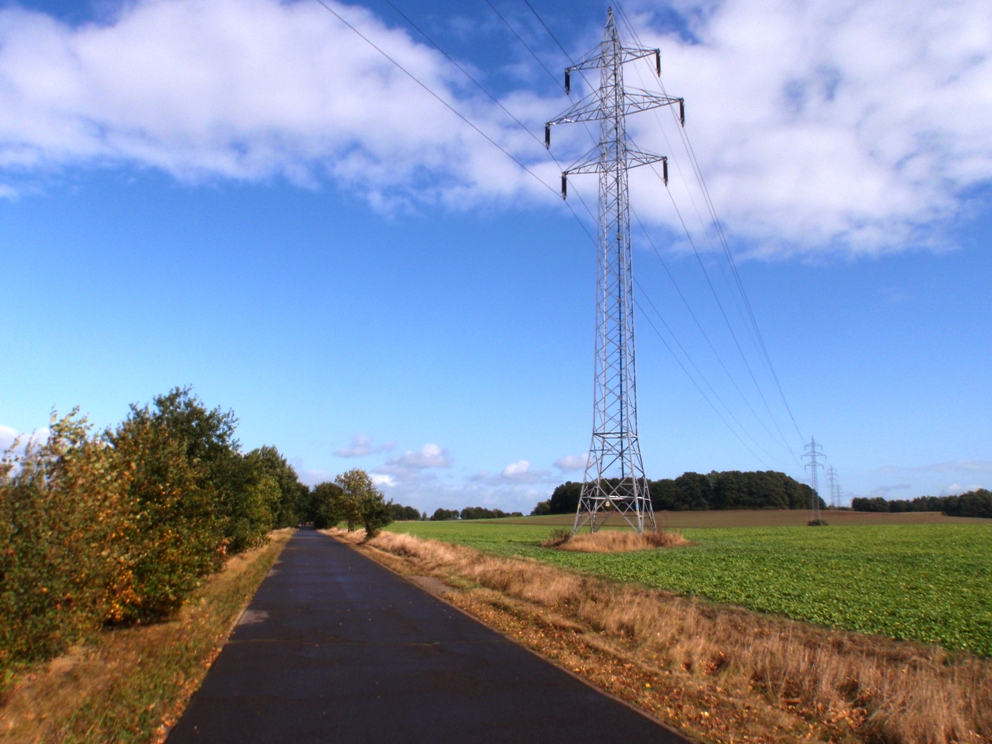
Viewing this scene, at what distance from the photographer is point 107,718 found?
728cm

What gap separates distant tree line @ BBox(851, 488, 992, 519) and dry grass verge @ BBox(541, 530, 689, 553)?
89.0 m

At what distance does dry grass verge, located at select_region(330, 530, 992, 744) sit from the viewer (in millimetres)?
7508

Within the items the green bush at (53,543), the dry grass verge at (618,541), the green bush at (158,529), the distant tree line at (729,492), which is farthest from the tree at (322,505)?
the green bush at (53,543)

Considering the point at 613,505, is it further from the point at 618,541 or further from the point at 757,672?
the point at 757,672

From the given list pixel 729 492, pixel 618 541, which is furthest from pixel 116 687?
pixel 729 492

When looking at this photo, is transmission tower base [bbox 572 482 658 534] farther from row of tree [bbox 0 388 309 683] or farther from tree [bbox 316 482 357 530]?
Result: tree [bbox 316 482 357 530]

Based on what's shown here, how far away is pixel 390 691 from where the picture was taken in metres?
8.63

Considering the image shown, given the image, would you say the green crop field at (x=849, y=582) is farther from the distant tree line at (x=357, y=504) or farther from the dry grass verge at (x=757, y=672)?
the distant tree line at (x=357, y=504)

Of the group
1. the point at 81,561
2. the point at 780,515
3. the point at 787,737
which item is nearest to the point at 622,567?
the point at 787,737

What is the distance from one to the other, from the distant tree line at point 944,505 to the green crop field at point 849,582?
3571 inches

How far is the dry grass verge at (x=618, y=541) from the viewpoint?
132 feet

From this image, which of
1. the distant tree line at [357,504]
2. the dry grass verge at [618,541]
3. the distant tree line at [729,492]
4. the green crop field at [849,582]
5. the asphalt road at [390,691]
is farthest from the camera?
the distant tree line at [729,492]

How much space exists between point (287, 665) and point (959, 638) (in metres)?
12.1

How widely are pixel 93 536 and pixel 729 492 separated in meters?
128
